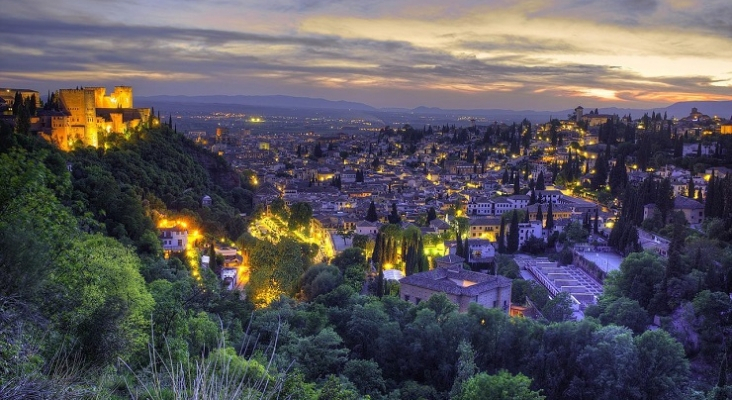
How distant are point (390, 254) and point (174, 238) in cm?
707

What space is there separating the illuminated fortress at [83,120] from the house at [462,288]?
14722 mm

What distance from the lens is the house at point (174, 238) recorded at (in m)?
18.5

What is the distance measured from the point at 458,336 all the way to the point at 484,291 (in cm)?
462

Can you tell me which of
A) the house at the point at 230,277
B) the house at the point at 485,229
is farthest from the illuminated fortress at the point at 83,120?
the house at the point at 485,229

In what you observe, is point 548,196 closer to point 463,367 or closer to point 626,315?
point 626,315

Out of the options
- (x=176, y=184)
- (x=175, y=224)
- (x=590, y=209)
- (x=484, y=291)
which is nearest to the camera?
(x=484, y=291)

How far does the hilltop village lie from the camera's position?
8445 millimetres

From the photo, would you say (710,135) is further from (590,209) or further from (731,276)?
(731,276)

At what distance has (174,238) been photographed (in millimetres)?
18812

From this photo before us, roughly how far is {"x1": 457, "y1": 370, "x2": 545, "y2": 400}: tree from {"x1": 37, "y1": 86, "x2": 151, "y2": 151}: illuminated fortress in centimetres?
1953

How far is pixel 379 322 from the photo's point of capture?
35.8ft

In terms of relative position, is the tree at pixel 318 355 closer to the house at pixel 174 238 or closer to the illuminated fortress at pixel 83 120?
the house at pixel 174 238

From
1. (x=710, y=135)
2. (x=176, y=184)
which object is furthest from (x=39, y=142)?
(x=710, y=135)

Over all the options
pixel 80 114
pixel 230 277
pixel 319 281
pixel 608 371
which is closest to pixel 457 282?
pixel 319 281
